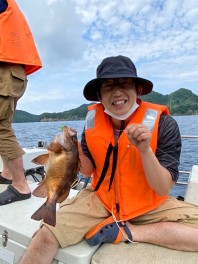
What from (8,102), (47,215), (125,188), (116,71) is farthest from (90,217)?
(8,102)

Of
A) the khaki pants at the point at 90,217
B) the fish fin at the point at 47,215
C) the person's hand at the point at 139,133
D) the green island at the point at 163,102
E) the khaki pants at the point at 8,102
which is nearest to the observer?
the person's hand at the point at 139,133

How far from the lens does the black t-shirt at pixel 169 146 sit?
2.39 meters

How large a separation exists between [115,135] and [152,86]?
593 millimetres

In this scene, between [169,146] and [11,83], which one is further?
[11,83]

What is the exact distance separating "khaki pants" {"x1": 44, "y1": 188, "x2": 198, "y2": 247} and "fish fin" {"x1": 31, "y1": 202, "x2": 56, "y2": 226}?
0.27m

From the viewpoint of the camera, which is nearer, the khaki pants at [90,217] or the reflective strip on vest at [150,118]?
the khaki pants at [90,217]

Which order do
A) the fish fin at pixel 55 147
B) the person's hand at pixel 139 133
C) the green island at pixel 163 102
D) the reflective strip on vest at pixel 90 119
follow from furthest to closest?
the green island at pixel 163 102, the reflective strip on vest at pixel 90 119, the fish fin at pixel 55 147, the person's hand at pixel 139 133

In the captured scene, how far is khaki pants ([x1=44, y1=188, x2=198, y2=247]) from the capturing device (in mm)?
2322

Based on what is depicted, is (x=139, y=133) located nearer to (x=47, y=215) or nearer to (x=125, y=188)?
(x=125, y=188)

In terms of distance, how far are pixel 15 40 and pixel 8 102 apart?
0.84m

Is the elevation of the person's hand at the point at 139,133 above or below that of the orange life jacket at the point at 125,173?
above

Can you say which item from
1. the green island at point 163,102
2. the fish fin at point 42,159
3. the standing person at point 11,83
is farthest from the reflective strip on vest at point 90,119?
the green island at point 163,102

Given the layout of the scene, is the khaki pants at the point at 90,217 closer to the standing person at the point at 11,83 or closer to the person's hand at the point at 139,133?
the person's hand at the point at 139,133

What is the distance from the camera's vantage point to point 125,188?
2.47 m
